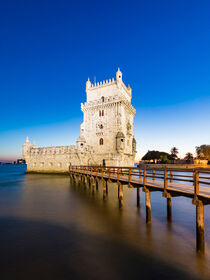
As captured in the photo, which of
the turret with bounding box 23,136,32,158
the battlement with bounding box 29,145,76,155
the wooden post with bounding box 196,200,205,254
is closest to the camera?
the wooden post with bounding box 196,200,205,254

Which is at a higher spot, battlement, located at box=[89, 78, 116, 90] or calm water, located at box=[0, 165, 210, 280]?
battlement, located at box=[89, 78, 116, 90]

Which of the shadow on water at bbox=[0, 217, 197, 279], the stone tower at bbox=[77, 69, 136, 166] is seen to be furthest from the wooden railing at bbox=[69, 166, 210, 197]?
the stone tower at bbox=[77, 69, 136, 166]

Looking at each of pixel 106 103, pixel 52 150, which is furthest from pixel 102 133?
pixel 52 150

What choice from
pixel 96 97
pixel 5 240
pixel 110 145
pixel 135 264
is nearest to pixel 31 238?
pixel 5 240

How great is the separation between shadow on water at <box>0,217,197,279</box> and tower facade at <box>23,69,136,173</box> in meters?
Result: 26.2

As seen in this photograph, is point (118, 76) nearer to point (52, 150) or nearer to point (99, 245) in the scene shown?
point (52, 150)

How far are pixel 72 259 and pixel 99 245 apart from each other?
4.82 feet

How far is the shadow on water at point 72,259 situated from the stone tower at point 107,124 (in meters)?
26.3

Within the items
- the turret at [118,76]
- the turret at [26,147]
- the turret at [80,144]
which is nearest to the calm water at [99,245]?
the turret at [80,144]

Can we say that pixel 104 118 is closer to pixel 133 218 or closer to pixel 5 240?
pixel 133 218

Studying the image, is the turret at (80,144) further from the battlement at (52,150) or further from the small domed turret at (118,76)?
the small domed turret at (118,76)

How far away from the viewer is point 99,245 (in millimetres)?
7637

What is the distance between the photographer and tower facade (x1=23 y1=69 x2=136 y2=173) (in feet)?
116

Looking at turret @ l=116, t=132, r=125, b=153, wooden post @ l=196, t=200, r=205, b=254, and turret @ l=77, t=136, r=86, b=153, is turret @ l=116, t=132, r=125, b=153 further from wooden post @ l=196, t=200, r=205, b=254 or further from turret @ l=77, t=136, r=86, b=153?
wooden post @ l=196, t=200, r=205, b=254
